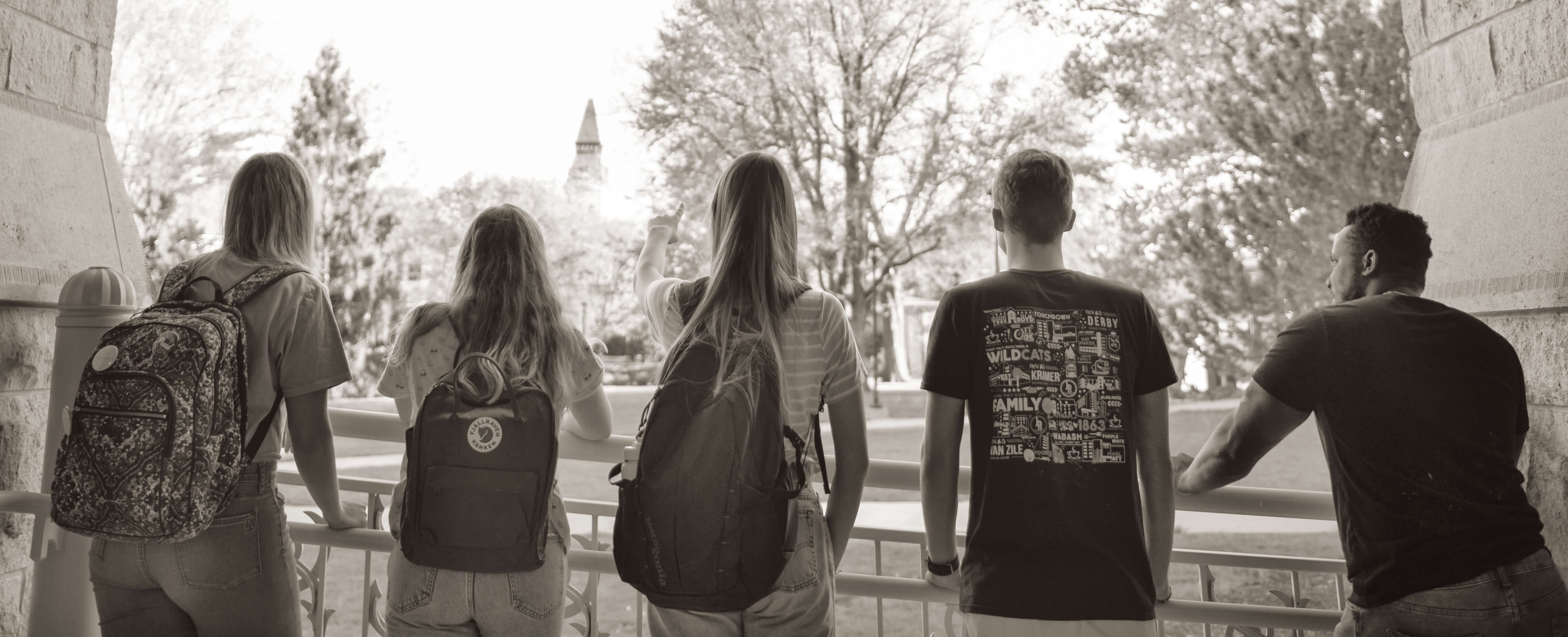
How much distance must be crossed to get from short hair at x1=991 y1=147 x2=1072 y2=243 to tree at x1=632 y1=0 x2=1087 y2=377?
50.3ft

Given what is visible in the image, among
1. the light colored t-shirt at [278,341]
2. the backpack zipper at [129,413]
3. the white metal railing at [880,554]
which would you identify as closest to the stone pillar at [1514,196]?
the white metal railing at [880,554]

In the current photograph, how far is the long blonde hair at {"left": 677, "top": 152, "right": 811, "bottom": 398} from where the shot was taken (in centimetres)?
180

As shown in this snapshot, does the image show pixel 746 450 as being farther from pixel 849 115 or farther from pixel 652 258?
pixel 849 115

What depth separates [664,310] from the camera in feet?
6.64

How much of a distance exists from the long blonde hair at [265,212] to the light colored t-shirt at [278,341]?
0.04 meters

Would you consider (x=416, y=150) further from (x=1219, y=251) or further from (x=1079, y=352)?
(x=1079, y=352)

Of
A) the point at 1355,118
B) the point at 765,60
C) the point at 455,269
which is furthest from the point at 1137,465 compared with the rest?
the point at 765,60

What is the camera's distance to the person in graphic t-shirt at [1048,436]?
179 cm

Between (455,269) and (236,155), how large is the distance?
77.6 feet

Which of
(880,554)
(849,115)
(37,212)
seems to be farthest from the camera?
(849,115)

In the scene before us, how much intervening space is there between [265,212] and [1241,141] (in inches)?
436

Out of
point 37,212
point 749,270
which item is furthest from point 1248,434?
point 37,212

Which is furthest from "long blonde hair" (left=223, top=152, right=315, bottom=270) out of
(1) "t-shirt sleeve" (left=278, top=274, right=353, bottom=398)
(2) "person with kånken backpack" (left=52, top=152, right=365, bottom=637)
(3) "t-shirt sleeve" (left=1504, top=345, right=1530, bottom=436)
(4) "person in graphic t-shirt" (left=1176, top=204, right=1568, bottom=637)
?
(3) "t-shirt sleeve" (left=1504, top=345, right=1530, bottom=436)

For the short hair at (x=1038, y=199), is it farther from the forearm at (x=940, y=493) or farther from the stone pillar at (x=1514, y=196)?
the stone pillar at (x=1514, y=196)
